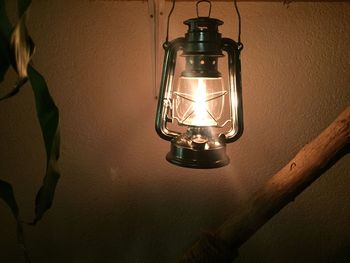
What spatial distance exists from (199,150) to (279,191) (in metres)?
0.23

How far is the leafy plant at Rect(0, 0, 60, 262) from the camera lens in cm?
44

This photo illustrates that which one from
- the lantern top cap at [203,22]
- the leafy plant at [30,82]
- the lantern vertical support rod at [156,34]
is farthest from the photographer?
the lantern vertical support rod at [156,34]

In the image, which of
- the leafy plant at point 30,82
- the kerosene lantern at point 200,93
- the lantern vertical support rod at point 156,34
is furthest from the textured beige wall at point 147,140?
the leafy plant at point 30,82

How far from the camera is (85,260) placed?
103 cm

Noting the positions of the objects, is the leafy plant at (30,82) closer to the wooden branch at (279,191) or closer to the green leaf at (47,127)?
the green leaf at (47,127)

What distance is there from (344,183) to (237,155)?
35cm

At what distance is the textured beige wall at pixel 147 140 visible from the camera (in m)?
0.85

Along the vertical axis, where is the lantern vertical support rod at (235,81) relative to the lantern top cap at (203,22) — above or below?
below

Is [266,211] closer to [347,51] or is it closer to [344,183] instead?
[344,183]

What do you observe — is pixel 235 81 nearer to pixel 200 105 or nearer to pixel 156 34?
pixel 200 105

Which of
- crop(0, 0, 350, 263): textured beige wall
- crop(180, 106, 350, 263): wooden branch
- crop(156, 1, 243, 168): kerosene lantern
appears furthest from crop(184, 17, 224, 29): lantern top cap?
crop(180, 106, 350, 263): wooden branch

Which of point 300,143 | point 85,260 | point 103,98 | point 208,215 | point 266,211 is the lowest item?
point 85,260

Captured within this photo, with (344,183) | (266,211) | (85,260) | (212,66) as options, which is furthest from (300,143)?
(85,260)

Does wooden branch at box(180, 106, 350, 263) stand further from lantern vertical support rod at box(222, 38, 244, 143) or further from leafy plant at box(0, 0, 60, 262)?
leafy plant at box(0, 0, 60, 262)
